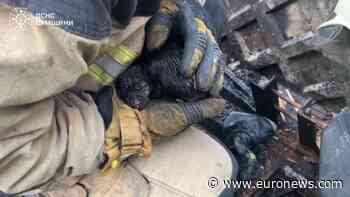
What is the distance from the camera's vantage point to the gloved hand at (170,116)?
59.7 inches

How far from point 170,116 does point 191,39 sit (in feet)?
0.84

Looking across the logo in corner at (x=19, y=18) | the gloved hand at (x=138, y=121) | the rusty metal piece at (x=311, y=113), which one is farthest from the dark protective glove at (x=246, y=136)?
the logo in corner at (x=19, y=18)

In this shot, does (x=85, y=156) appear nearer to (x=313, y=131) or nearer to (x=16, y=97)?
(x=16, y=97)

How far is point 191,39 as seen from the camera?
149cm

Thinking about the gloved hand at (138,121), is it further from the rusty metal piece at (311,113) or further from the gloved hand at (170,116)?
the rusty metal piece at (311,113)

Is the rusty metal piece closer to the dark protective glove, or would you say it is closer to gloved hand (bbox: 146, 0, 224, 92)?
the dark protective glove

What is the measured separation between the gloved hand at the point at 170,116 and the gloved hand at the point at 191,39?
0.30ft

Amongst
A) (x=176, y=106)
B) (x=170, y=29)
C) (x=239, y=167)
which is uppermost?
(x=170, y=29)

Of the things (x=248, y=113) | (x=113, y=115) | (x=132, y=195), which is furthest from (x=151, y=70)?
(x=248, y=113)

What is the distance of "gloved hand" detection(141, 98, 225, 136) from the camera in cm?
152

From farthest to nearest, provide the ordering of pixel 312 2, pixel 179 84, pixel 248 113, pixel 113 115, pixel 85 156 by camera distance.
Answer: pixel 248 113 → pixel 312 2 → pixel 179 84 → pixel 113 115 → pixel 85 156

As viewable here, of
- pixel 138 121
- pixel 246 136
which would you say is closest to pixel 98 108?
pixel 138 121

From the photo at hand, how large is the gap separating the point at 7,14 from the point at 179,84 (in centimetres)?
68

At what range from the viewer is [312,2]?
1.95 m
